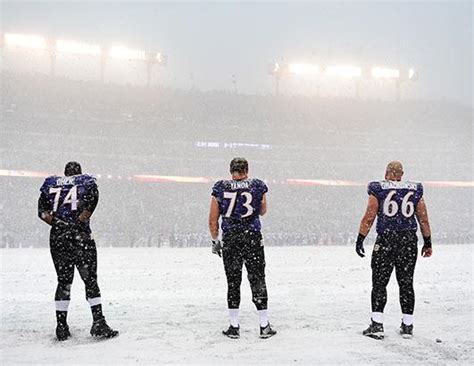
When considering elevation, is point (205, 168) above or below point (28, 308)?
above

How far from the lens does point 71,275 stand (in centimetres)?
511

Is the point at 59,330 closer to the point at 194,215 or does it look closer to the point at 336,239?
the point at 336,239

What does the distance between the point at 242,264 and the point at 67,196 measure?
211 cm

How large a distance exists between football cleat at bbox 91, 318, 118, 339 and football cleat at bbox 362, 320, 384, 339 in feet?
9.12

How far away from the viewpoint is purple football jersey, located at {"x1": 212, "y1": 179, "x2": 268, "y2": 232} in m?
5.13

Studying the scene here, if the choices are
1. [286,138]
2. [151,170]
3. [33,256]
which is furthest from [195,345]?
[286,138]

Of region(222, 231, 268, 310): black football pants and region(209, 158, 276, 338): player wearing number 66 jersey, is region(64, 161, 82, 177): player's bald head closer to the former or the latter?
region(209, 158, 276, 338): player wearing number 66 jersey

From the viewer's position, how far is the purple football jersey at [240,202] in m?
5.13

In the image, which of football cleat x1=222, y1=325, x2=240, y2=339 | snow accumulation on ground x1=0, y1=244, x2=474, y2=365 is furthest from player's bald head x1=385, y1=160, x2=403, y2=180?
football cleat x1=222, y1=325, x2=240, y2=339

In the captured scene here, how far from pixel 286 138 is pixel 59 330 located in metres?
37.0

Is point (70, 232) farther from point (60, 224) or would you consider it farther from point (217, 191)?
point (217, 191)

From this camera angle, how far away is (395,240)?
5.18 meters

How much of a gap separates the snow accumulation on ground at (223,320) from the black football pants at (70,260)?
0.55 m

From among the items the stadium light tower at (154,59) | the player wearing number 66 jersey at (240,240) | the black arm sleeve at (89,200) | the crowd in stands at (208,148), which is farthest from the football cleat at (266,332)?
the stadium light tower at (154,59)
